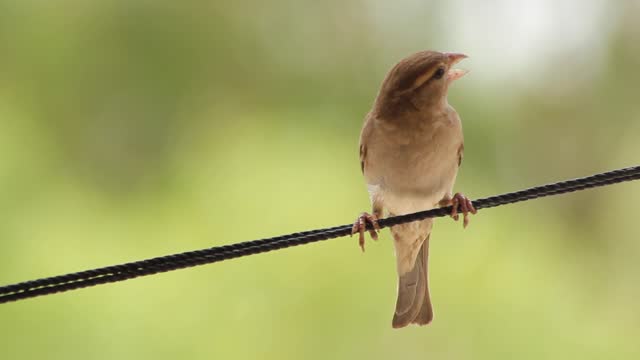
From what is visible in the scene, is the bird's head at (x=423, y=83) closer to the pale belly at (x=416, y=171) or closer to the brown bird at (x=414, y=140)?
the brown bird at (x=414, y=140)

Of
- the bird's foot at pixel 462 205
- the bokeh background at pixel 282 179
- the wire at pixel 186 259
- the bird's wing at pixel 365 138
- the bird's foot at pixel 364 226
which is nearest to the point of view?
the wire at pixel 186 259

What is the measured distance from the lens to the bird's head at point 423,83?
12.3ft

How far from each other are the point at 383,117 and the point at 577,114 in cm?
498

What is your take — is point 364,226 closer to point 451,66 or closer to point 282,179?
point 451,66

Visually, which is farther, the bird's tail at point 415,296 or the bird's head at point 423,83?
the bird's tail at point 415,296

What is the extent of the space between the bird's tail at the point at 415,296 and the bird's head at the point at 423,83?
2.65 ft

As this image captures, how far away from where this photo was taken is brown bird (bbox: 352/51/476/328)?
372cm

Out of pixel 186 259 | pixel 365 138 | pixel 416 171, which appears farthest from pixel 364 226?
pixel 186 259

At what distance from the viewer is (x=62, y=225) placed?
6.53m

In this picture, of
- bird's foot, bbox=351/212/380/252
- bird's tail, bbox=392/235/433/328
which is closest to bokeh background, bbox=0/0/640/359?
bird's tail, bbox=392/235/433/328

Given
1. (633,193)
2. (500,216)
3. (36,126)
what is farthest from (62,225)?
(633,193)

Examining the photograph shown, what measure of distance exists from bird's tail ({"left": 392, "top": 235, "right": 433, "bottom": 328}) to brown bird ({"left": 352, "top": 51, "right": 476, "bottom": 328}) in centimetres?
46

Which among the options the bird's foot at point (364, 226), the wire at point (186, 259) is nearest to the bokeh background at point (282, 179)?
the bird's foot at point (364, 226)

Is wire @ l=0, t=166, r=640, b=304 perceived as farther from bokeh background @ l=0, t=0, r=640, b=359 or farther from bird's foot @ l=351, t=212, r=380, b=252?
bokeh background @ l=0, t=0, r=640, b=359
